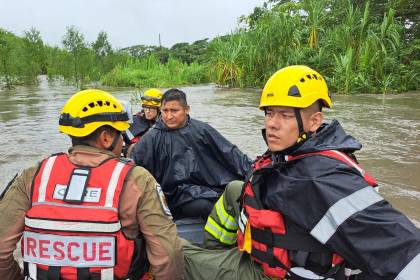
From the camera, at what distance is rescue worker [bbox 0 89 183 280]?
1606mm

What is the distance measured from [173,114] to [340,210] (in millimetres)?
2192

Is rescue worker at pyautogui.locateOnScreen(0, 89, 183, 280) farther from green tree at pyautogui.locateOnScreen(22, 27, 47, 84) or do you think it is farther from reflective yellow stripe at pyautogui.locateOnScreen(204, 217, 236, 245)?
green tree at pyautogui.locateOnScreen(22, 27, 47, 84)

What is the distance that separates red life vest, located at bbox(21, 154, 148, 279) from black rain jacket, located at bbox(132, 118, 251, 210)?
1.75m

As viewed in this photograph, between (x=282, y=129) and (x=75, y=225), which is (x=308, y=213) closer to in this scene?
(x=282, y=129)

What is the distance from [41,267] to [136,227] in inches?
15.6

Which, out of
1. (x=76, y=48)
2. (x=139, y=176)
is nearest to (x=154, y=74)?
(x=76, y=48)

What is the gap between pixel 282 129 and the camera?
1.88m

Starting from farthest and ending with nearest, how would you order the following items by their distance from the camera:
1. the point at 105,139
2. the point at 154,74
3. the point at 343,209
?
the point at 154,74 → the point at 105,139 → the point at 343,209

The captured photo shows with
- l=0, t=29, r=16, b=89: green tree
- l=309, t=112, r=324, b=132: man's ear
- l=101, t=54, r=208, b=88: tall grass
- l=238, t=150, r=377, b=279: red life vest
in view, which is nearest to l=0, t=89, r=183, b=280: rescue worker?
l=238, t=150, r=377, b=279: red life vest

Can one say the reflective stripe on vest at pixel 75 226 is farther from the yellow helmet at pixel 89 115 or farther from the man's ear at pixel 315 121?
the man's ear at pixel 315 121

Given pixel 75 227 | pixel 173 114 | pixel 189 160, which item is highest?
pixel 173 114

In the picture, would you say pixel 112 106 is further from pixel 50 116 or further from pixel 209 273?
pixel 50 116

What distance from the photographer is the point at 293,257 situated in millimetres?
1673

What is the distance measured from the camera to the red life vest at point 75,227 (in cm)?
160
